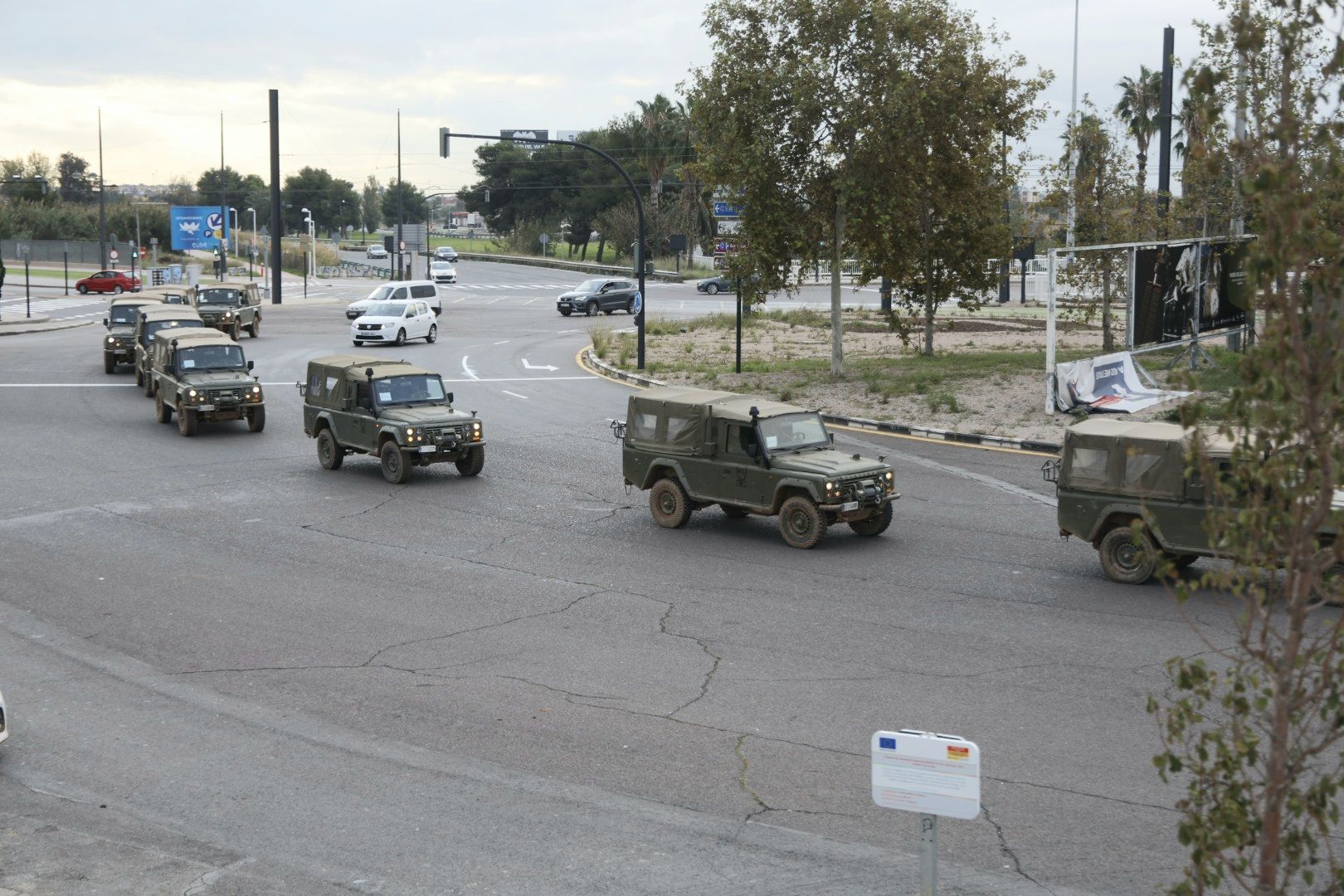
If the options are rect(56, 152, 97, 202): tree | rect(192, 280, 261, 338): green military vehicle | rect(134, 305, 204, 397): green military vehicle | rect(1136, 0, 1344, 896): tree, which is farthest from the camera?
rect(56, 152, 97, 202): tree

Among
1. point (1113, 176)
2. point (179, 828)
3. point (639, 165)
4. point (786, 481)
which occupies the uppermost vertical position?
point (639, 165)

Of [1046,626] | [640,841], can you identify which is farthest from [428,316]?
[640,841]

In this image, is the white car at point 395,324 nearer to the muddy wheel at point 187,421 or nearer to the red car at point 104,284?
the muddy wheel at point 187,421

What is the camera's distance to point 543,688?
11.6 metres

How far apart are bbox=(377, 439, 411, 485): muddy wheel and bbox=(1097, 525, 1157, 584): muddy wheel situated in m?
10.5

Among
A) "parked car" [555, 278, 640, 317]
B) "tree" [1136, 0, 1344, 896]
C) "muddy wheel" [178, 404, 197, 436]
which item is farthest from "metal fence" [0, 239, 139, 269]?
"tree" [1136, 0, 1344, 896]

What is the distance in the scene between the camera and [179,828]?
346 inches

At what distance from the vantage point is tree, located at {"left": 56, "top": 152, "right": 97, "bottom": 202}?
6407 inches

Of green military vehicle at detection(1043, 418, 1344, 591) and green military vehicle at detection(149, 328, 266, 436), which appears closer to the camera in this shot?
green military vehicle at detection(1043, 418, 1344, 591)

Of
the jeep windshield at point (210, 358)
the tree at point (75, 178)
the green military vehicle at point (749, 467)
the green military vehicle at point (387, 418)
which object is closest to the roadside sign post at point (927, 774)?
the green military vehicle at point (749, 467)

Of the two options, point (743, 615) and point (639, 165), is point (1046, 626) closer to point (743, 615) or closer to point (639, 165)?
point (743, 615)

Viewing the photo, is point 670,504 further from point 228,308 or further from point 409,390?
point 228,308

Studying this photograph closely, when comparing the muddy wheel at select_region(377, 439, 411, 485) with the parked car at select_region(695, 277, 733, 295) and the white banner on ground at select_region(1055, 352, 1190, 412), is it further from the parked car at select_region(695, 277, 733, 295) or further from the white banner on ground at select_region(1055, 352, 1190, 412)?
the parked car at select_region(695, 277, 733, 295)

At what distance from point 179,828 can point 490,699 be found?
306 centimetres
